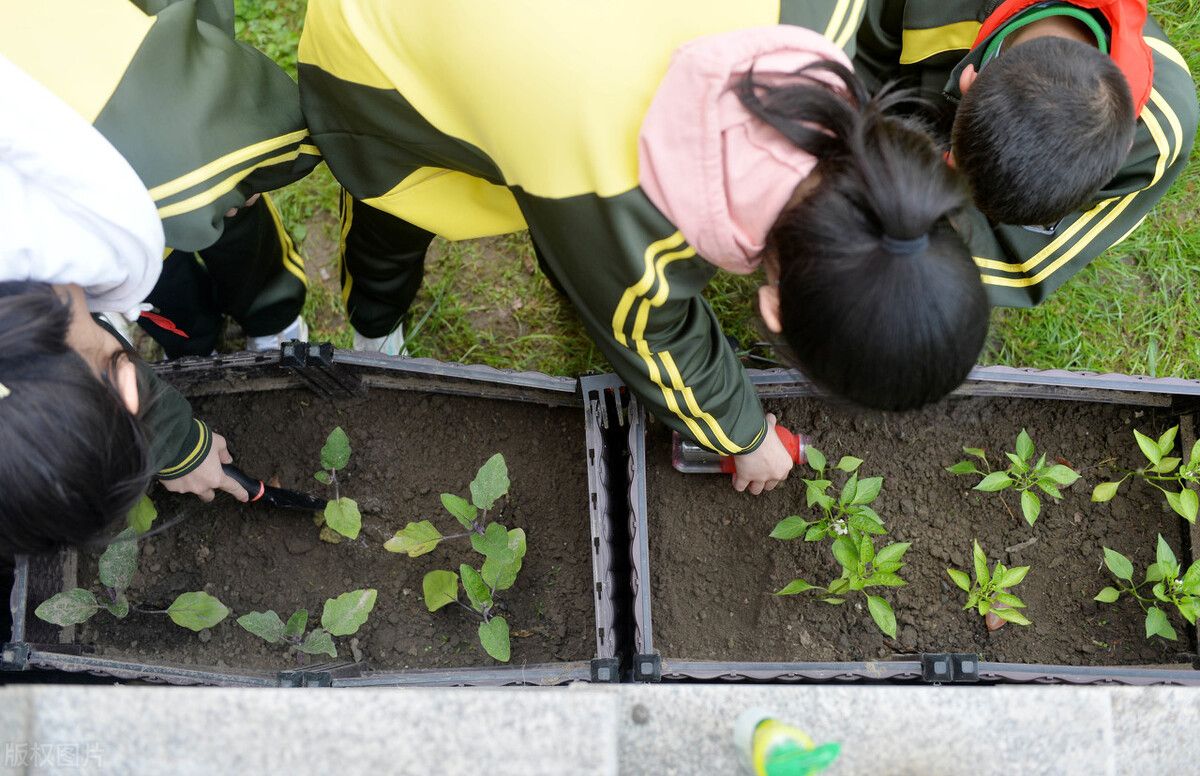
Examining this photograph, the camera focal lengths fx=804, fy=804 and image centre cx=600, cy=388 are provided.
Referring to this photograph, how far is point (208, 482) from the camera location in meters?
1.34

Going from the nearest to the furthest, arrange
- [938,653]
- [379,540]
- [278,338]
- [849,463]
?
[938,653], [849,463], [379,540], [278,338]

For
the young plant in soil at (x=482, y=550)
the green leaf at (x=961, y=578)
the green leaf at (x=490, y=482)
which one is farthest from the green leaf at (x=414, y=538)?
the green leaf at (x=961, y=578)

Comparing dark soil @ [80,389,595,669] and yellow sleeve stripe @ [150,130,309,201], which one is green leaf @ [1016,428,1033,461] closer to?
dark soil @ [80,389,595,669]

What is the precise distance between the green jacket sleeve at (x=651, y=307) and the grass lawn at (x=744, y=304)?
672mm

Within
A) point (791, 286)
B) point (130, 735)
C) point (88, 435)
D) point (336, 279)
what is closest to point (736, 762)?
point (791, 286)

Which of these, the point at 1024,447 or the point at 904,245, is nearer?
the point at 904,245

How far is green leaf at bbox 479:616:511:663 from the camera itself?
49.1 inches

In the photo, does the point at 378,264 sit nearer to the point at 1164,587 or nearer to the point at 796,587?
the point at 796,587

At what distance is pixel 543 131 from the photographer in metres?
0.82

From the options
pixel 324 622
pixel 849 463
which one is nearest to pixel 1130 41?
pixel 849 463

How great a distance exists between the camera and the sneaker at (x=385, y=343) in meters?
1.81

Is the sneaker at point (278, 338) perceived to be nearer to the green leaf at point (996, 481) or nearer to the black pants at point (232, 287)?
the black pants at point (232, 287)

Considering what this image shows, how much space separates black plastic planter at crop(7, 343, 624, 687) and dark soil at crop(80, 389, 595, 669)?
4 centimetres

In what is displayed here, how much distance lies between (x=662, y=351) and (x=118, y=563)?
986 mm
